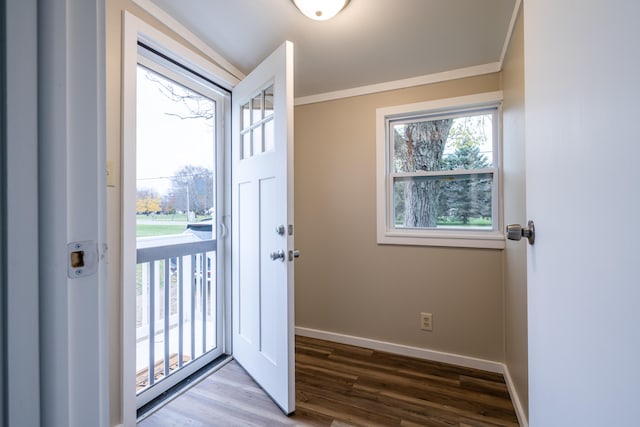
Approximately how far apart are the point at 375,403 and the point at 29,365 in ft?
5.58

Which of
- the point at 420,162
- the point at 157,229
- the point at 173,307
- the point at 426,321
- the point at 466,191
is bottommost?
the point at 426,321

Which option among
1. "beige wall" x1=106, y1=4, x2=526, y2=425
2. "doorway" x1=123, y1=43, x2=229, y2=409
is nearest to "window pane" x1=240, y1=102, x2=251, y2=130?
"doorway" x1=123, y1=43, x2=229, y2=409

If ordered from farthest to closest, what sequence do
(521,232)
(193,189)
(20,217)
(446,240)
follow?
(446,240), (193,189), (521,232), (20,217)

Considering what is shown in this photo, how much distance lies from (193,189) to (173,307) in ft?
2.91

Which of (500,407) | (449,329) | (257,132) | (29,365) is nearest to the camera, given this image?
(29,365)

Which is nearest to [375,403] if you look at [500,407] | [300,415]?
[300,415]

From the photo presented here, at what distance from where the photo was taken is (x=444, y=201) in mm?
2127

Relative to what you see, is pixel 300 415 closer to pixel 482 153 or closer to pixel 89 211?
pixel 89 211

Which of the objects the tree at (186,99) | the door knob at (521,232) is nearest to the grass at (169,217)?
the tree at (186,99)

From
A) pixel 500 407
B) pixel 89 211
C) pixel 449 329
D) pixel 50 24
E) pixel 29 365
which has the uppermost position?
pixel 50 24

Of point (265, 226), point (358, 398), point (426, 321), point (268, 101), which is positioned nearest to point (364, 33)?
point (268, 101)

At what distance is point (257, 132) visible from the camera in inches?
70.3

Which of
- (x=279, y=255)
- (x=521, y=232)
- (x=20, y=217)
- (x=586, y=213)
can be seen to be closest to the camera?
(x=20, y=217)

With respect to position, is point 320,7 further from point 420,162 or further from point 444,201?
point 444,201
